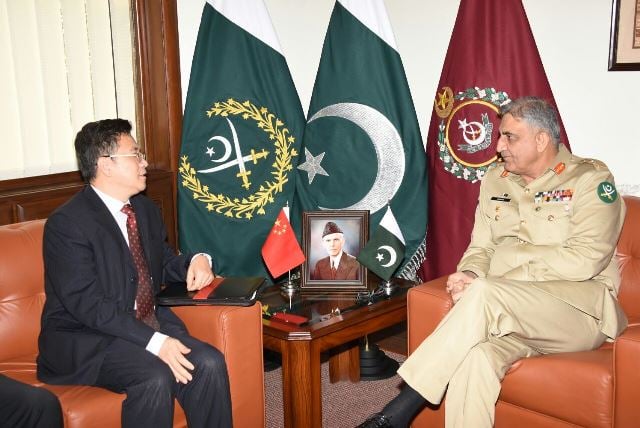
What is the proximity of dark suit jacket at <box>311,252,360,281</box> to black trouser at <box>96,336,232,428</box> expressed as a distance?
0.69m

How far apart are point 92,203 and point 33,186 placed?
28.5 inches

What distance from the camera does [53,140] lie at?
317 cm

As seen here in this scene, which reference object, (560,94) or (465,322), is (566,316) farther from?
(560,94)

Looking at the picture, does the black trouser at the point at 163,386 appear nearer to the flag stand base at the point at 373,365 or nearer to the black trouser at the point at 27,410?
the black trouser at the point at 27,410

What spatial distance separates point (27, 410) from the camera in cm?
210

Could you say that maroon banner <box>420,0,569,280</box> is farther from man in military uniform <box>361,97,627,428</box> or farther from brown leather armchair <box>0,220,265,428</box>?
brown leather armchair <box>0,220,265,428</box>

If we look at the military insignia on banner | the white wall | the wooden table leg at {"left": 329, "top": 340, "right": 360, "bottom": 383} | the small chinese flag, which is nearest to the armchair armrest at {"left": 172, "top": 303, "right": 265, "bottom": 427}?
the small chinese flag

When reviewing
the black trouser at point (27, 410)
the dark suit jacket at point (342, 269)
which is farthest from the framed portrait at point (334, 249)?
the black trouser at point (27, 410)

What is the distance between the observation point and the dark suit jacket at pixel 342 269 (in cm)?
300

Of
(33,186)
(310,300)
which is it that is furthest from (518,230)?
(33,186)

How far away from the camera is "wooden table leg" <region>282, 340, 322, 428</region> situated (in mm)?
2596

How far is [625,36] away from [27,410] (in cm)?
266

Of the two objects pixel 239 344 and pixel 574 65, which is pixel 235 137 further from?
pixel 574 65

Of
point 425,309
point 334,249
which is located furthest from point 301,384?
point 334,249
